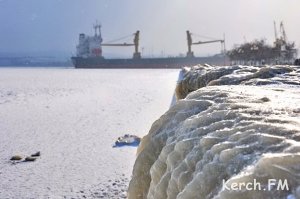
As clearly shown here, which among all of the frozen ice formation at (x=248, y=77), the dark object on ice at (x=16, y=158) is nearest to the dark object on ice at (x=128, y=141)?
the dark object on ice at (x=16, y=158)

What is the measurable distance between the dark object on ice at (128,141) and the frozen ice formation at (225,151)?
7.41m

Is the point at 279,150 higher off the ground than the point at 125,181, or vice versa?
the point at 279,150

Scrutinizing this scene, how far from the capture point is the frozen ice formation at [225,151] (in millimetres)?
1430

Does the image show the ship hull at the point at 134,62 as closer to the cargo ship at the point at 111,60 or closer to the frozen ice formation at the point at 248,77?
the cargo ship at the point at 111,60

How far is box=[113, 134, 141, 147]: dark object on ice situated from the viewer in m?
10.4

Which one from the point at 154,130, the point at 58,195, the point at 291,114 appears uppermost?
the point at 291,114

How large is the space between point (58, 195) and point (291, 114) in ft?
17.4

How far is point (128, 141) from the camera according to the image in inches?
420

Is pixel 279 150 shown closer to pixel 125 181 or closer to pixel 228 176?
pixel 228 176

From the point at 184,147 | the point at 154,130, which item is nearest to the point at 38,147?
the point at 154,130

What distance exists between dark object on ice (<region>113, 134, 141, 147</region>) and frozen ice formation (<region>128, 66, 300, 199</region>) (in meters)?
7.41


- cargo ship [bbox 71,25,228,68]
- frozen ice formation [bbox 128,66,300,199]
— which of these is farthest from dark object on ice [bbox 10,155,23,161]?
cargo ship [bbox 71,25,228,68]

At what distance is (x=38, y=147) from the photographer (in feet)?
34.6

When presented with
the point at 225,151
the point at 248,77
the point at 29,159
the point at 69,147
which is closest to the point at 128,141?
the point at 69,147
